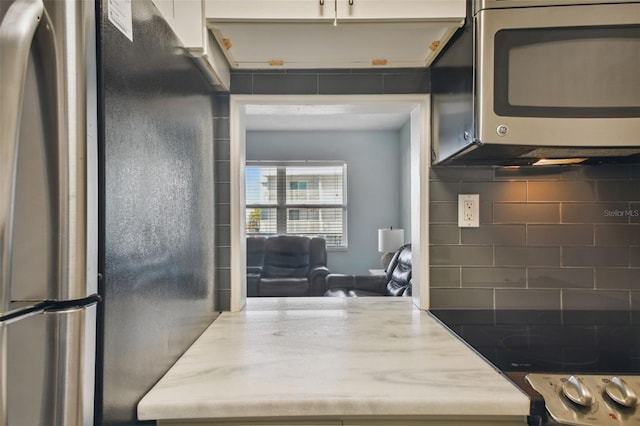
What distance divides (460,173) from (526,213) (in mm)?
270

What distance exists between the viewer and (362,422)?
0.72m

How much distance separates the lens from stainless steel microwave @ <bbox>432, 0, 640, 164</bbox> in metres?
0.85

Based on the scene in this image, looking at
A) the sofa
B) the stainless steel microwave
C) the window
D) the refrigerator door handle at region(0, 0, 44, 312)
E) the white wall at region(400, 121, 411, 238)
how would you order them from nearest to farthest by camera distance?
the refrigerator door handle at region(0, 0, 44, 312) < the stainless steel microwave < the sofa < the white wall at region(400, 121, 411, 238) < the window

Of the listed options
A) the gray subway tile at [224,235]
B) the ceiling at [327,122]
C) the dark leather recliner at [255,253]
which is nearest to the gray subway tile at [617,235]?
the gray subway tile at [224,235]

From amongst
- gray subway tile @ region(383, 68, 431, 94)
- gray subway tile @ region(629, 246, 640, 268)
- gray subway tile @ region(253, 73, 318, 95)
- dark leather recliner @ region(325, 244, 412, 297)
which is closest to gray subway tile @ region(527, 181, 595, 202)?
gray subway tile @ region(629, 246, 640, 268)

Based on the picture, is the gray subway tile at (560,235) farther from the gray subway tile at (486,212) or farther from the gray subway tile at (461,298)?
the gray subway tile at (461,298)

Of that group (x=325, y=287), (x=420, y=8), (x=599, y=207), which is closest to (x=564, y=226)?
(x=599, y=207)

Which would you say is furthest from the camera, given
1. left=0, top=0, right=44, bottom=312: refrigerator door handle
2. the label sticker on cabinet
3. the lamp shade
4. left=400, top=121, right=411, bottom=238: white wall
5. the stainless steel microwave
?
left=400, top=121, right=411, bottom=238: white wall

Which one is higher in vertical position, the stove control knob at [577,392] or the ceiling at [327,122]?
the ceiling at [327,122]

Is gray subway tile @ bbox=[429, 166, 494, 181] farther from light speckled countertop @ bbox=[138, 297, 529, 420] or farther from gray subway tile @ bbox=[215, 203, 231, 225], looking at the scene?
gray subway tile @ bbox=[215, 203, 231, 225]

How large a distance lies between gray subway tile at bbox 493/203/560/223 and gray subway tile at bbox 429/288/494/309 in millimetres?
262

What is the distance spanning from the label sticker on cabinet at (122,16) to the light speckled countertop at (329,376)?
68 centimetres

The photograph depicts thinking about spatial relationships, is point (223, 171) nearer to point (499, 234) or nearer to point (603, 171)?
point (499, 234)

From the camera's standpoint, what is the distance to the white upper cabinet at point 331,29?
908 millimetres
